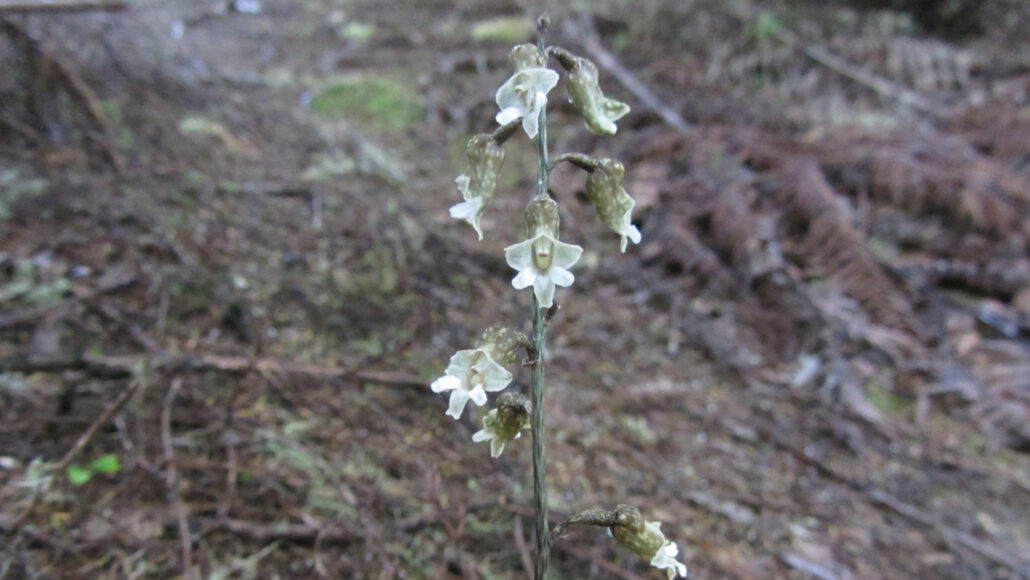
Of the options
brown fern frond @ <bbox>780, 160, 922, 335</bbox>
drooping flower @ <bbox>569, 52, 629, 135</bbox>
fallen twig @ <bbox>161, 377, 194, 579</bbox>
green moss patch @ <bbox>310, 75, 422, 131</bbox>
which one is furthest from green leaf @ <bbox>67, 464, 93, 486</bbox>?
green moss patch @ <bbox>310, 75, 422, 131</bbox>

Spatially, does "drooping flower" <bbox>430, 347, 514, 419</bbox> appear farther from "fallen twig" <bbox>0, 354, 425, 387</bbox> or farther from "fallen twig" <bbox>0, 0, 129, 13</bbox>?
"fallen twig" <bbox>0, 0, 129, 13</bbox>

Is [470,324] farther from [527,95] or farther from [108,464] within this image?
[527,95]

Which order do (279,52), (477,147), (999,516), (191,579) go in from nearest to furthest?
(477,147), (191,579), (999,516), (279,52)

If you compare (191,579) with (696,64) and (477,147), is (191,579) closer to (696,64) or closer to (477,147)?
(477,147)

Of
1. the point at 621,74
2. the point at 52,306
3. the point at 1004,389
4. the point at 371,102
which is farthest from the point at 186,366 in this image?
the point at 621,74

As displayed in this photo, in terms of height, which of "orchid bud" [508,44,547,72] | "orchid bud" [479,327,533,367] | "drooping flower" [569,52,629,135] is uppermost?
"orchid bud" [508,44,547,72]

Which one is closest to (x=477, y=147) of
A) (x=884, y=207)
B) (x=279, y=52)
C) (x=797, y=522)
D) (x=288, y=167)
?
(x=797, y=522)
